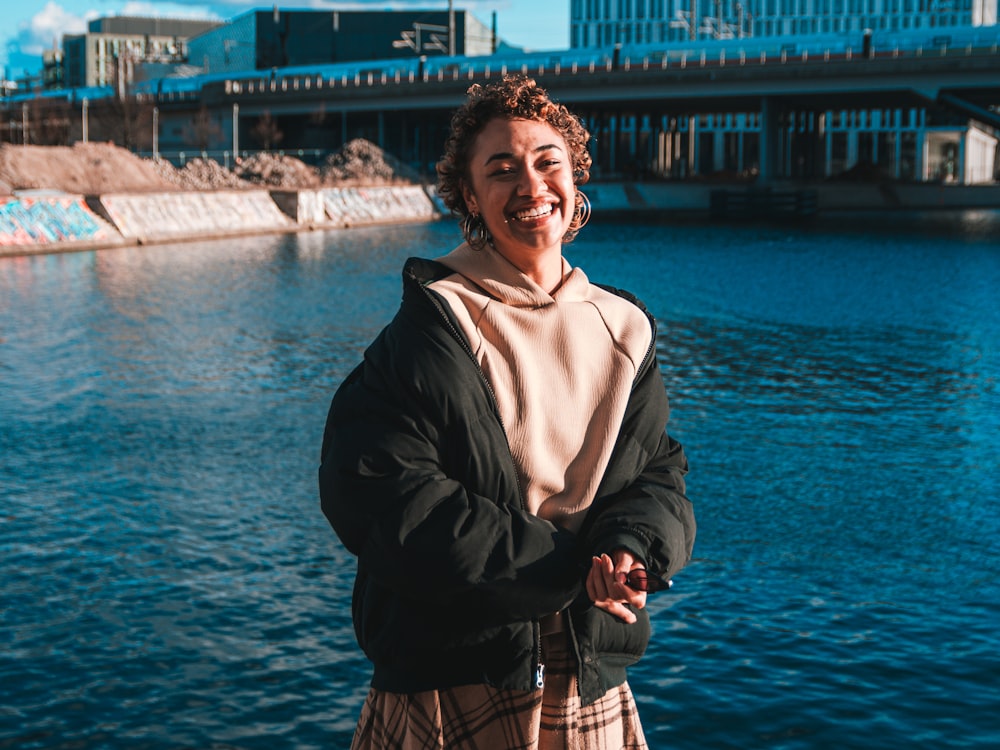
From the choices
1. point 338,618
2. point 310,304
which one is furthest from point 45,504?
point 310,304

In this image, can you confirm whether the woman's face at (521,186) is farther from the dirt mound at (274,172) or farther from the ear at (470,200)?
the dirt mound at (274,172)

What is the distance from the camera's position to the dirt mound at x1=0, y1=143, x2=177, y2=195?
51.5 meters

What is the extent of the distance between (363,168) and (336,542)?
71.2 meters

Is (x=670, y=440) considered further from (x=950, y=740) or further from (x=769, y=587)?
(x=769, y=587)

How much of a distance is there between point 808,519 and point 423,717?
9.25 metres

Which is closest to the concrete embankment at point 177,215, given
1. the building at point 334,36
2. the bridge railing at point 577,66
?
the bridge railing at point 577,66

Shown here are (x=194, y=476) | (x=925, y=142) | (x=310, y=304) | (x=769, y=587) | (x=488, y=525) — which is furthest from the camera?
(x=925, y=142)

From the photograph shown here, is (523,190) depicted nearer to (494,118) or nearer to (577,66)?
(494,118)

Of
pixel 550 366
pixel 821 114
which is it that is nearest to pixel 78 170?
pixel 550 366

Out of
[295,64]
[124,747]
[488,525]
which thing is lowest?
[124,747]

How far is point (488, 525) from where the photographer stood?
10.5 feet

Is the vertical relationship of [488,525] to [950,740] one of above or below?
above

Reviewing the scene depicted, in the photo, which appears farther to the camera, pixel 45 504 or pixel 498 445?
pixel 45 504

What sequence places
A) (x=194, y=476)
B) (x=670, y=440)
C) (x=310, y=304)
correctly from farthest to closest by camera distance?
(x=310, y=304)
(x=194, y=476)
(x=670, y=440)
